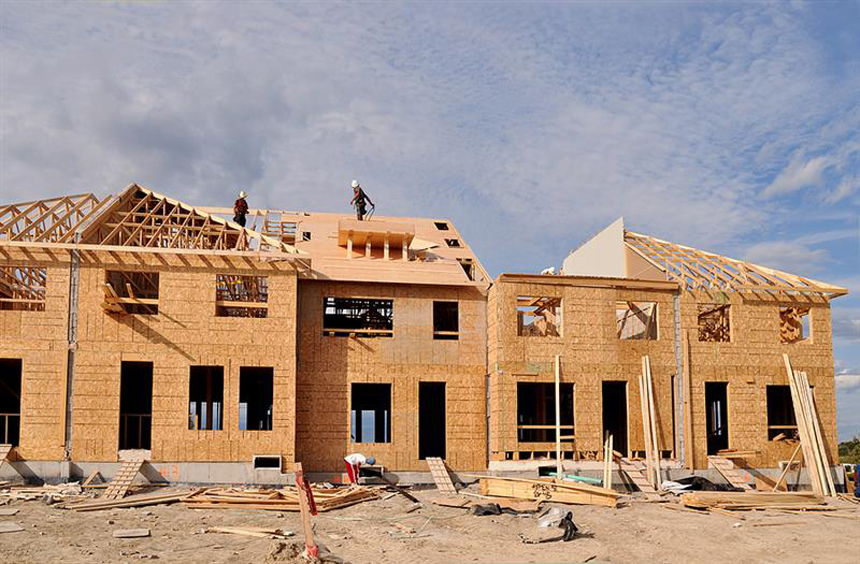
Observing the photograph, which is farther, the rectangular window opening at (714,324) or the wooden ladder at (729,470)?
the rectangular window opening at (714,324)

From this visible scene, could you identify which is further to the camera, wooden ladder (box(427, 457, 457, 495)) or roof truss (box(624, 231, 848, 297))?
roof truss (box(624, 231, 848, 297))

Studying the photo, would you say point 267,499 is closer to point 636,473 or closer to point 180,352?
point 180,352

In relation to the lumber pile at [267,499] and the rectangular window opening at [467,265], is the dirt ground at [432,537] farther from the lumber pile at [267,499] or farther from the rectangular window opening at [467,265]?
the rectangular window opening at [467,265]

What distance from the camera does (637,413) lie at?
1064 inches

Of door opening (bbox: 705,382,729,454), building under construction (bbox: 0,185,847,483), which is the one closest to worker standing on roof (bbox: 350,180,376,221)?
building under construction (bbox: 0,185,847,483)

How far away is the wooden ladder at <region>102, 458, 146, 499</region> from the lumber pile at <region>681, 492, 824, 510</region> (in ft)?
46.2

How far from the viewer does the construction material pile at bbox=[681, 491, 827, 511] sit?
22.0 metres

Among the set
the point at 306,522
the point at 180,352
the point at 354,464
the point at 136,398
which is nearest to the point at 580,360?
the point at 354,464

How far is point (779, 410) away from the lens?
3091cm

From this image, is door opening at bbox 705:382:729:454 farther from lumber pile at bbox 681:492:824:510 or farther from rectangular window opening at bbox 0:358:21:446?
rectangular window opening at bbox 0:358:21:446

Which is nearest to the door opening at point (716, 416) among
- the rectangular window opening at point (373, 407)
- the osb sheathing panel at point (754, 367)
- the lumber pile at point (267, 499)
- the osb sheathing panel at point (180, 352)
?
the osb sheathing panel at point (754, 367)

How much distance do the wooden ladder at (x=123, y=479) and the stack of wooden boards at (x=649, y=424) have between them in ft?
46.9

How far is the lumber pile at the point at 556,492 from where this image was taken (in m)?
22.1

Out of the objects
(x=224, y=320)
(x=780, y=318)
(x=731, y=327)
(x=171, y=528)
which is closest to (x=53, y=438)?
(x=224, y=320)
